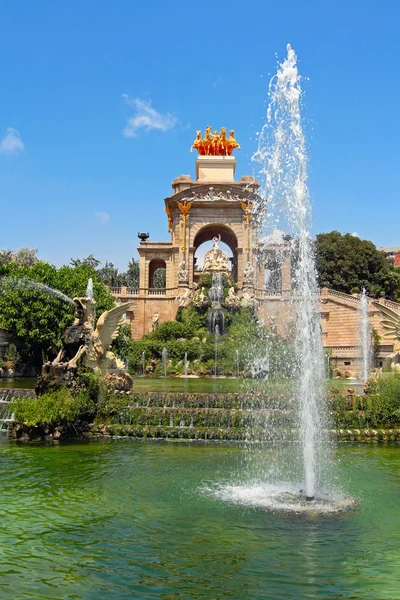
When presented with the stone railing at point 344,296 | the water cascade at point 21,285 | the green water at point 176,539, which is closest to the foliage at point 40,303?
the water cascade at point 21,285

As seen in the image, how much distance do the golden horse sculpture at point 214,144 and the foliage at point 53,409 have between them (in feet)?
131

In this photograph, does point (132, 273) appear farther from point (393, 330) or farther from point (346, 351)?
point (393, 330)

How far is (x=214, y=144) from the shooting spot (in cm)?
5112

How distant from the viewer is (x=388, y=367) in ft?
57.2

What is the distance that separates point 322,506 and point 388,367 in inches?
389

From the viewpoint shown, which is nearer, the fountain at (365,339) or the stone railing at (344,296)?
the fountain at (365,339)

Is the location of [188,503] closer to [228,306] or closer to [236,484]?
[236,484]

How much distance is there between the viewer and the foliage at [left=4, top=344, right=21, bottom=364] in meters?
35.2

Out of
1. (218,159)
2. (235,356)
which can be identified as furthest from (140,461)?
(218,159)

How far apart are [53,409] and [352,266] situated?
149 feet

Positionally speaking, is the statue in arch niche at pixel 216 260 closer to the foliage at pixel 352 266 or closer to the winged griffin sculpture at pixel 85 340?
the foliage at pixel 352 266

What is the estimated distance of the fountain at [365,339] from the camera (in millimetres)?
33975

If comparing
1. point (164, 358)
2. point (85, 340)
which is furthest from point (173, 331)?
point (85, 340)

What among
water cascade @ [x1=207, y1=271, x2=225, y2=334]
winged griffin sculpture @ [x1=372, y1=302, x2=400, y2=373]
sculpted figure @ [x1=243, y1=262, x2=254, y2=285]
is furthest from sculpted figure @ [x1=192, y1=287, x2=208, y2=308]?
winged griffin sculpture @ [x1=372, y1=302, x2=400, y2=373]
